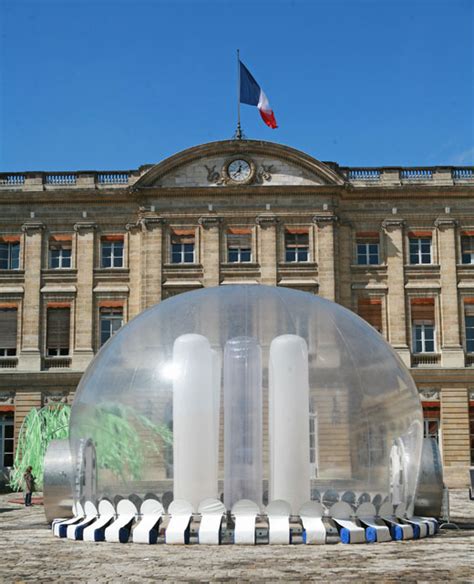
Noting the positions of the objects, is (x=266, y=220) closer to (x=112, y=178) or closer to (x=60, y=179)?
(x=112, y=178)

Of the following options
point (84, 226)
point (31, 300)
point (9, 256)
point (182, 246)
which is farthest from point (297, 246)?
point (9, 256)

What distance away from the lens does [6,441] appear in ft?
130

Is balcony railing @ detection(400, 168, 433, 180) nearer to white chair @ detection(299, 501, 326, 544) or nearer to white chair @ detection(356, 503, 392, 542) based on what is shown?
white chair @ detection(356, 503, 392, 542)

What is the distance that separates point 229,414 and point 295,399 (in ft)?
3.50

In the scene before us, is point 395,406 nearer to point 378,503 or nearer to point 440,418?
point 378,503

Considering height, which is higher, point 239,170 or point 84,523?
point 239,170

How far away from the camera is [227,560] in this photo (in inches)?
528

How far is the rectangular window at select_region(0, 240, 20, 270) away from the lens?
1626 inches

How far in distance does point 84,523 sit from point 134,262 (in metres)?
25.2

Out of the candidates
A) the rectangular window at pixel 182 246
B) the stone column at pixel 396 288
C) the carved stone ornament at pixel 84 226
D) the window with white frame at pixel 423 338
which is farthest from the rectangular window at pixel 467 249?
the carved stone ornament at pixel 84 226

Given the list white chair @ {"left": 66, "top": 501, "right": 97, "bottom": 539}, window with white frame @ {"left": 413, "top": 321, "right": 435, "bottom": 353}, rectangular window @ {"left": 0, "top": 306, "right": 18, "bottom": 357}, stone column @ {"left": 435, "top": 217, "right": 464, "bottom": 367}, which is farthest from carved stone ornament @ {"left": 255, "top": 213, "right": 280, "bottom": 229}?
white chair @ {"left": 66, "top": 501, "right": 97, "bottom": 539}

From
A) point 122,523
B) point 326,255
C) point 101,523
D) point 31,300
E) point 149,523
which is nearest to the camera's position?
point 149,523

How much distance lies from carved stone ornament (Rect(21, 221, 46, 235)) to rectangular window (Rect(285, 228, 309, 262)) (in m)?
9.98

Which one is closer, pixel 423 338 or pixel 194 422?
pixel 194 422
